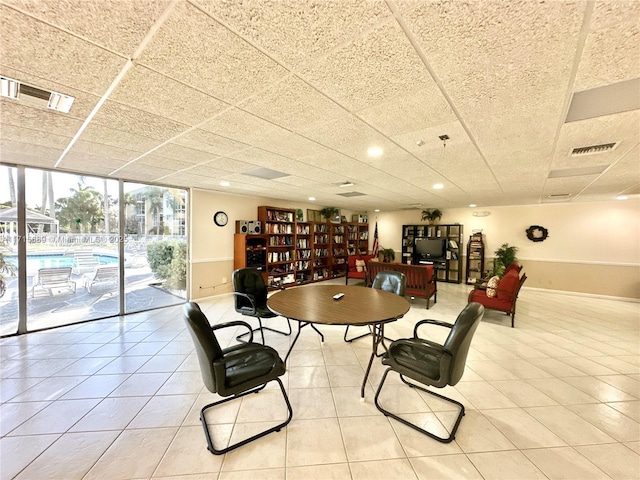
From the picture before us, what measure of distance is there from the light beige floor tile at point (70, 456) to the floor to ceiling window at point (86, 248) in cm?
303

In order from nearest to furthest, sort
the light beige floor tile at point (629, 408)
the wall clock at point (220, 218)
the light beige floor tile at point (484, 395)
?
the light beige floor tile at point (629, 408), the light beige floor tile at point (484, 395), the wall clock at point (220, 218)

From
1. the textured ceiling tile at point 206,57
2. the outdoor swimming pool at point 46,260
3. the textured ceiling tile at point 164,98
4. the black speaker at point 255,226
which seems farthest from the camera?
the black speaker at point 255,226

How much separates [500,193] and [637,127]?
341 cm

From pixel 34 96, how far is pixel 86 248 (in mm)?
3227

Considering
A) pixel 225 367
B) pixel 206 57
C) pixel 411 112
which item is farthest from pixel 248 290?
pixel 411 112

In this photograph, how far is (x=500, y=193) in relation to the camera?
204 inches

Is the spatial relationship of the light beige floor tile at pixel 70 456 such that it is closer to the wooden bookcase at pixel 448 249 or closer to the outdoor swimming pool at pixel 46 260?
the outdoor swimming pool at pixel 46 260

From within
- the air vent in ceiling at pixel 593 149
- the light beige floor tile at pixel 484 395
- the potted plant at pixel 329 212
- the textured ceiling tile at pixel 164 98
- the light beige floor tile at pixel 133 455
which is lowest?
the light beige floor tile at pixel 133 455

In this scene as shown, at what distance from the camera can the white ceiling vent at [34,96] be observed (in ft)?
4.94

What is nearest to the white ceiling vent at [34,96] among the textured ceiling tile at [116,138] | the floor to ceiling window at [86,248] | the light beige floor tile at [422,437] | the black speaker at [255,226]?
the textured ceiling tile at [116,138]

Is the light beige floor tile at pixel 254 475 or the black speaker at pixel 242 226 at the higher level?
the black speaker at pixel 242 226

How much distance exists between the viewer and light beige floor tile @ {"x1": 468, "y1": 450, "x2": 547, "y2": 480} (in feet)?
4.85

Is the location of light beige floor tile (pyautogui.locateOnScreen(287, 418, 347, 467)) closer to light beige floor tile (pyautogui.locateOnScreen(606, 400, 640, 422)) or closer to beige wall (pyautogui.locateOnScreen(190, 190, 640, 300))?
light beige floor tile (pyautogui.locateOnScreen(606, 400, 640, 422))

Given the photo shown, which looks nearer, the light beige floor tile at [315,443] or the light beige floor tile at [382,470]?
the light beige floor tile at [382,470]
